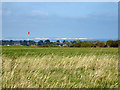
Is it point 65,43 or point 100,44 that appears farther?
point 100,44

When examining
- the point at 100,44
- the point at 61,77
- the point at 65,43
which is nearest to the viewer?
the point at 61,77

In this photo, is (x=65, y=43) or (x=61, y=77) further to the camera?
(x=65, y=43)

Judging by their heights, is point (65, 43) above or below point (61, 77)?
above

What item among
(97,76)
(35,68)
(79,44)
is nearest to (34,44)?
(79,44)

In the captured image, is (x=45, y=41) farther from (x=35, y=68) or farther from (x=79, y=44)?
(x=35, y=68)

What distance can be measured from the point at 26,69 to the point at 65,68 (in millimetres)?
1322

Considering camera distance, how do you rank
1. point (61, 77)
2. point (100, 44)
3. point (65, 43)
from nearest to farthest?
point (61, 77)
point (65, 43)
point (100, 44)

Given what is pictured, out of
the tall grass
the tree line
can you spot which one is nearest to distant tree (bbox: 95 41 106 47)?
the tree line

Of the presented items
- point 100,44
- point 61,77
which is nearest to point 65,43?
point 100,44

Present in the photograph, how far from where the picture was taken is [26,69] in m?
6.14

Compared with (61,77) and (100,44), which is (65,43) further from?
(61,77)

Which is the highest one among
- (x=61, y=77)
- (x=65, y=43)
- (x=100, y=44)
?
(x=65, y=43)

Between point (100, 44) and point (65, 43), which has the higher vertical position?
point (65, 43)

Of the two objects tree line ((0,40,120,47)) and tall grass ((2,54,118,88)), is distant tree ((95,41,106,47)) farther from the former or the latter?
tall grass ((2,54,118,88))
